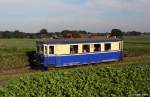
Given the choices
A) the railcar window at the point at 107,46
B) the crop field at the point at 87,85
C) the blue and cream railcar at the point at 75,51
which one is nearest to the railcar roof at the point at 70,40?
the blue and cream railcar at the point at 75,51

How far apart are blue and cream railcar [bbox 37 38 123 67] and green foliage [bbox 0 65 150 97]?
15.8 m

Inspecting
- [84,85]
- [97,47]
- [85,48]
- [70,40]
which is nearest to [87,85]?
[84,85]

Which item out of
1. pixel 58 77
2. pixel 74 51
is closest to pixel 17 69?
pixel 74 51

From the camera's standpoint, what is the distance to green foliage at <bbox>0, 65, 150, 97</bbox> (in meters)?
14.6

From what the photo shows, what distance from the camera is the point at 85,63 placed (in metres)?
36.9

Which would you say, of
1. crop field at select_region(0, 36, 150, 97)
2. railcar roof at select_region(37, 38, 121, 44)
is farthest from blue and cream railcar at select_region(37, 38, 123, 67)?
crop field at select_region(0, 36, 150, 97)

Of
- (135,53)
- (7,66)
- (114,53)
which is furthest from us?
(135,53)

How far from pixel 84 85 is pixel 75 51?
2011 cm

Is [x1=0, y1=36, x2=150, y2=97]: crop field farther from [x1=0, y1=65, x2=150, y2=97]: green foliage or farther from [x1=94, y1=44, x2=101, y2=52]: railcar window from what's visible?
[x1=94, y1=44, x2=101, y2=52]: railcar window

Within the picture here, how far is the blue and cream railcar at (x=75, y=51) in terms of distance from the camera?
34156mm

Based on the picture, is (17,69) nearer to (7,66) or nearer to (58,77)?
(7,66)

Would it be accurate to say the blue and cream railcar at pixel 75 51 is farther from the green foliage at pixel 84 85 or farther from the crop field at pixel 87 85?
the green foliage at pixel 84 85

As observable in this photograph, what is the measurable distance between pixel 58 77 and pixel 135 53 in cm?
3479

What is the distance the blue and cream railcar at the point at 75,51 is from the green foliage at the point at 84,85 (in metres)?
Answer: 15.8
